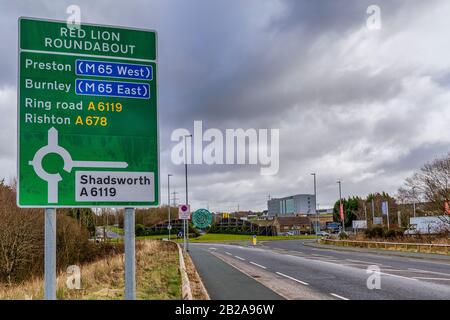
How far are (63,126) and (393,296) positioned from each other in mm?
10321

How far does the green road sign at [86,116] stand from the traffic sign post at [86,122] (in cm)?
1

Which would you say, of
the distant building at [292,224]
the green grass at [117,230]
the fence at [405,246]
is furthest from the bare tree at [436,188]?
the distant building at [292,224]

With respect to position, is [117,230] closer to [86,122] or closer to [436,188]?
[436,188]

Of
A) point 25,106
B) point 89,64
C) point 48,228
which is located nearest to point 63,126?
point 25,106

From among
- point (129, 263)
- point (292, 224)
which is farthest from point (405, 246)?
point (292, 224)

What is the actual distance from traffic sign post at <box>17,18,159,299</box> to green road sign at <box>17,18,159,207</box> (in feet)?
0.03

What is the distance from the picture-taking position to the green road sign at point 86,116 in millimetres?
4887

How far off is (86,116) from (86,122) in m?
0.07

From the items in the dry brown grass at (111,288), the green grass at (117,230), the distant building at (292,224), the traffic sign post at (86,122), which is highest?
the traffic sign post at (86,122)

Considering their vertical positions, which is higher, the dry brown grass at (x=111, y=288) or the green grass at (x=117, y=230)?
the dry brown grass at (x=111, y=288)

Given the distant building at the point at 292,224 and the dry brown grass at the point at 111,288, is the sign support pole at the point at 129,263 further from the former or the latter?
the distant building at the point at 292,224

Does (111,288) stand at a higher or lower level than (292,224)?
higher

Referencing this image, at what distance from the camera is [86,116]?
5020 millimetres
